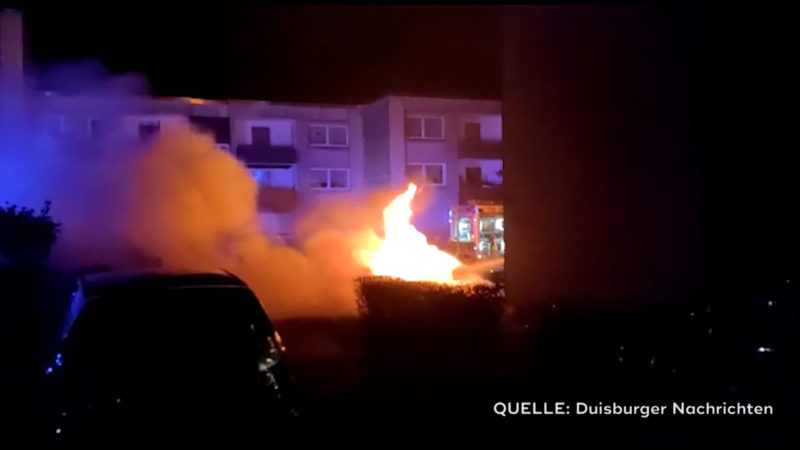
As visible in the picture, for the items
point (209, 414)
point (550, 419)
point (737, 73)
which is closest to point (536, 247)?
point (737, 73)

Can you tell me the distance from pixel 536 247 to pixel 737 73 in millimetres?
3498

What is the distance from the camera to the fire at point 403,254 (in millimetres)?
17562

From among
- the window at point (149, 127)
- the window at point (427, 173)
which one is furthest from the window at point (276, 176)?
the window at point (149, 127)

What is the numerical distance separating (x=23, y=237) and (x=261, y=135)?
65.8 ft

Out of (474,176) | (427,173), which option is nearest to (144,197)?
(427,173)

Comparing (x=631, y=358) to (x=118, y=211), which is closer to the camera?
(x=631, y=358)

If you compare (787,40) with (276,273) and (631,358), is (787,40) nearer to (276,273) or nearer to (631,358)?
(631,358)

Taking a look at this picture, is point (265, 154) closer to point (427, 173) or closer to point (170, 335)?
point (427, 173)

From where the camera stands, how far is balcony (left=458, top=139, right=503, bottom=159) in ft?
120

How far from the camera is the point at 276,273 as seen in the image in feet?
59.8

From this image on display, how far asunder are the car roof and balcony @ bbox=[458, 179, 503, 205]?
30.9 metres

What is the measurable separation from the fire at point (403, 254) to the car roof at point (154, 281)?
1109 centimetres

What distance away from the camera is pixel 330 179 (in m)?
37.7

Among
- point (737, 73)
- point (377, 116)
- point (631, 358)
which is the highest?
point (377, 116)
